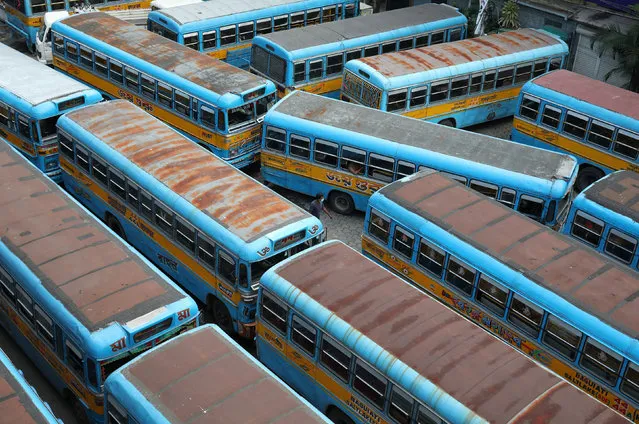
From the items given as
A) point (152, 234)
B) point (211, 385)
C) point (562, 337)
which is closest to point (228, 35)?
point (152, 234)

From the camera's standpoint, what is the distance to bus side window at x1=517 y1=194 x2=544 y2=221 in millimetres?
18719

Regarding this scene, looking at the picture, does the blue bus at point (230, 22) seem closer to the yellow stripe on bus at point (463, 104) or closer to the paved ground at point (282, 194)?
the paved ground at point (282, 194)

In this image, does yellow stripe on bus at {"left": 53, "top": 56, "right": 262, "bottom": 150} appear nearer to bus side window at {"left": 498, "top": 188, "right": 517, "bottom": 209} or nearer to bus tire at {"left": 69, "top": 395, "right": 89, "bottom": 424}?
bus side window at {"left": 498, "top": 188, "right": 517, "bottom": 209}

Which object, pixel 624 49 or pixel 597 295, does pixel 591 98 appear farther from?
pixel 597 295

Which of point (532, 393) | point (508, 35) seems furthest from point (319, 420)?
point (508, 35)

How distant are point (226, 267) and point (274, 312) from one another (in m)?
1.97

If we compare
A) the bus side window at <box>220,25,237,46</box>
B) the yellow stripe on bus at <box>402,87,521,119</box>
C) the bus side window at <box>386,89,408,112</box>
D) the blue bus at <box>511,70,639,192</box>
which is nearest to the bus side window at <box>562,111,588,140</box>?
the blue bus at <box>511,70,639,192</box>

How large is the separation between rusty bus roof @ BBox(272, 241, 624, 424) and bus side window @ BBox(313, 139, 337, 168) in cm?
594

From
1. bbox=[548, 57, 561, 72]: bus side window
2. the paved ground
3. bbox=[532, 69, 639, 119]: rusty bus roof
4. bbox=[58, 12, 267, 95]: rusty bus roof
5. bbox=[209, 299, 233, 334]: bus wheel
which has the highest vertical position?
bbox=[532, 69, 639, 119]: rusty bus roof

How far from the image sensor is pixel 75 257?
49.3 ft

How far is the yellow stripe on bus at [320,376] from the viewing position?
13.4m

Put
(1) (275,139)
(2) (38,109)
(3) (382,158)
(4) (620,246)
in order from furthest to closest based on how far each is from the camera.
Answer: (1) (275,139) → (2) (38,109) → (3) (382,158) → (4) (620,246)

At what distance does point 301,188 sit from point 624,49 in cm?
1387

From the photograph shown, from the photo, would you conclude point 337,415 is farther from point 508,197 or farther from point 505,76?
point 505,76
